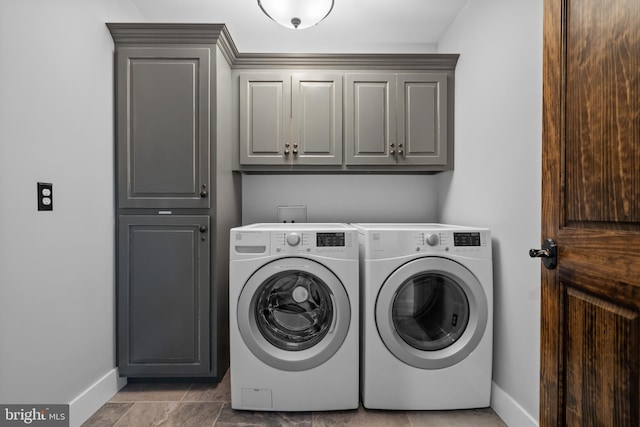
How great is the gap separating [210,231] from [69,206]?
2.24ft

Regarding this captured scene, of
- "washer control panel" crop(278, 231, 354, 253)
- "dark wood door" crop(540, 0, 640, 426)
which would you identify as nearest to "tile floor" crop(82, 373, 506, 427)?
"dark wood door" crop(540, 0, 640, 426)

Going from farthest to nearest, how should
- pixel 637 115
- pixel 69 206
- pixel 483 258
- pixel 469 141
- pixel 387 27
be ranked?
pixel 387 27
pixel 469 141
pixel 483 258
pixel 69 206
pixel 637 115

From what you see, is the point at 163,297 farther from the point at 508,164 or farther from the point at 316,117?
the point at 508,164

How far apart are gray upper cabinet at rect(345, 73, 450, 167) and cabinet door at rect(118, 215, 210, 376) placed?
1.19m

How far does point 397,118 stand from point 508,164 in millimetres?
868

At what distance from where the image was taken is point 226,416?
1791mm

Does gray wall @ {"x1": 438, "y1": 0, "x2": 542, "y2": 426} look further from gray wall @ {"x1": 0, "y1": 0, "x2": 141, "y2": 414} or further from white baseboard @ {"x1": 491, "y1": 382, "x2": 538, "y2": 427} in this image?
gray wall @ {"x1": 0, "y1": 0, "x2": 141, "y2": 414}

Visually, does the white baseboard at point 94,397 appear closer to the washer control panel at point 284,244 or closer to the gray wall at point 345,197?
the washer control panel at point 284,244

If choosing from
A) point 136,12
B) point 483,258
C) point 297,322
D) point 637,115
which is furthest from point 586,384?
point 136,12

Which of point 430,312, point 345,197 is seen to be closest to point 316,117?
point 345,197

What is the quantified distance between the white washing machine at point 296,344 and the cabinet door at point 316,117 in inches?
29.8

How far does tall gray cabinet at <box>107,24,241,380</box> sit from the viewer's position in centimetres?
200

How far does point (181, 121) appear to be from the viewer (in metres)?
2.00

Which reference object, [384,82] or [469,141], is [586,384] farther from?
[384,82]
